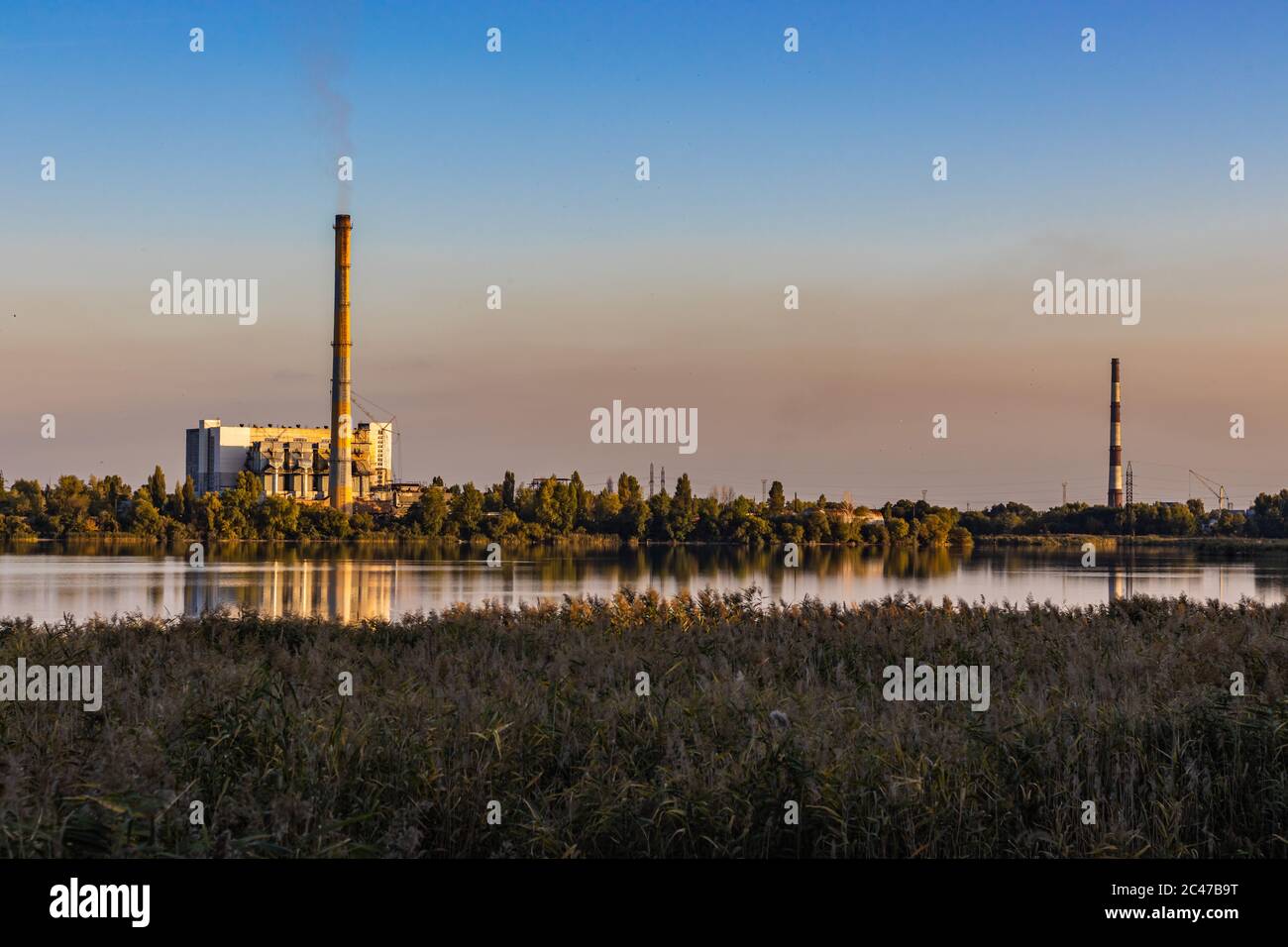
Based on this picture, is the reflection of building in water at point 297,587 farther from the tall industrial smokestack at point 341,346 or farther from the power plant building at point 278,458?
the power plant building at point 278,458

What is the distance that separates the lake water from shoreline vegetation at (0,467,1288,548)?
30.9 metres

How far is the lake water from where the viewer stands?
1764 inches

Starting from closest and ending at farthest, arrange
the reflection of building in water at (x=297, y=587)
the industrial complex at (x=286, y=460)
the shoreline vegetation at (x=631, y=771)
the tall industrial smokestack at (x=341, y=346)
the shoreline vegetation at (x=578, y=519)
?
the shoreline vegetation at (x=631, y=771), the reflection of building in water at (x=297, y=587), the tall industrial smokestack at (x=341, y=346), the shoreline vegetation at (x=578, y=519), the industrial complex at (x=286, y=460)

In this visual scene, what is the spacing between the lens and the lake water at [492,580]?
44812 millimetres

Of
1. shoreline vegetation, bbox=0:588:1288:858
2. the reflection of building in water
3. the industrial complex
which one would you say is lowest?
the reflection of building in water

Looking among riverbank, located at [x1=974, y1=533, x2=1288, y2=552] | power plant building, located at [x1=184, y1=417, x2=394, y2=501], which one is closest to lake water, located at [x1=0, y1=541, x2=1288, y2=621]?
riverbank, located at [x1=974, y1=533, x2=1288, y2=552]

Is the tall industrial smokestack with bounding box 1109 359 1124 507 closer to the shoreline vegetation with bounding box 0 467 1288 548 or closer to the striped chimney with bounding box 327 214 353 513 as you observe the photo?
the shoreline vegetation with bounding box 0 467 1288 548

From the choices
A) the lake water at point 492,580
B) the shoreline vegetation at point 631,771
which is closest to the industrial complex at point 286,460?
the lake water at point 492,580

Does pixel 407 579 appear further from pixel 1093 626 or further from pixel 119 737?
pixel 119 737

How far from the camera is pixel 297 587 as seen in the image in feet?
182

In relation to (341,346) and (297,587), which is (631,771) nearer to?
(297,587)

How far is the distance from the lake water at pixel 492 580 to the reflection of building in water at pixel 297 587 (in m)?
0.10
